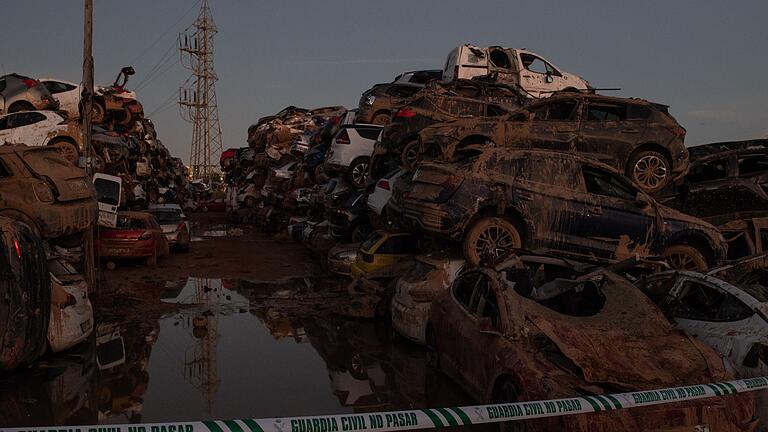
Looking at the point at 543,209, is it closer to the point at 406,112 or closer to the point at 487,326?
the point at 487,326

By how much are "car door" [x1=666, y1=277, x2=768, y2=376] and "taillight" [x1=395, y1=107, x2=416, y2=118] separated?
339 inches

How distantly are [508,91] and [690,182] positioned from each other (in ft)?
16.4

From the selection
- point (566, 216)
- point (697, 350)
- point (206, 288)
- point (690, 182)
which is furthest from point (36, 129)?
point (697, 350)

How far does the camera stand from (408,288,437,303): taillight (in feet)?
27.8

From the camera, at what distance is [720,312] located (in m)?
6.37

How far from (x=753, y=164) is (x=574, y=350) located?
10460 mm

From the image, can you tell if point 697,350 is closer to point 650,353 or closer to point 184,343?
point 650,353

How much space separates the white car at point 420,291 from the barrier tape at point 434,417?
413 cm

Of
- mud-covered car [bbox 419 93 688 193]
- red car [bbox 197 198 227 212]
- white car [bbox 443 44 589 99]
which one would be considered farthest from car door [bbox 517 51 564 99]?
red car [bbox 197 198 227 212]

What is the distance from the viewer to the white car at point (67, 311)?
792 cm

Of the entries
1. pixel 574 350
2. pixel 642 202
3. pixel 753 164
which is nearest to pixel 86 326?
pixel 574 350

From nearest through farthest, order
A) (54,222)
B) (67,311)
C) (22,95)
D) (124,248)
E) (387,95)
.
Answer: (67,311) → (54,222) → (124,248) → (22,95) → (387,95)

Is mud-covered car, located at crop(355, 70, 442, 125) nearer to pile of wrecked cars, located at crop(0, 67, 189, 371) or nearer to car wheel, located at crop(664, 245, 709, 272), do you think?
pile of wrecked cars, located at crop(0, 67, 189, 371)

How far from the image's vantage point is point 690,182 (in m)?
13.6
